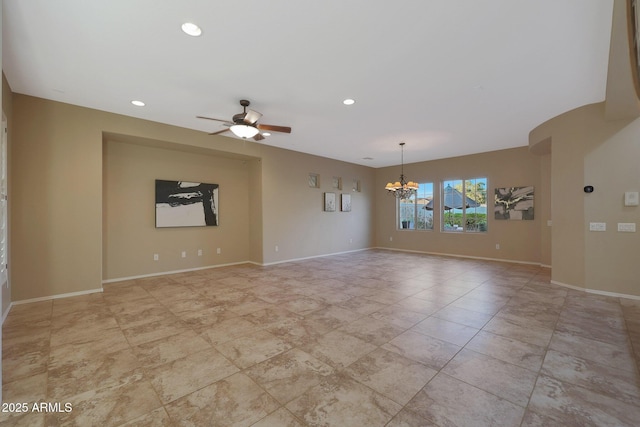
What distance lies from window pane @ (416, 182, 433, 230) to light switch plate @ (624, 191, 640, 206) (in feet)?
15.6

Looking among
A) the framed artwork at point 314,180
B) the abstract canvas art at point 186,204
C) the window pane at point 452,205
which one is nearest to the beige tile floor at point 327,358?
the abstract canvas art at point 186,204

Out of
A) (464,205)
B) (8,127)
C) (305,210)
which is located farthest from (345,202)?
(8,127)

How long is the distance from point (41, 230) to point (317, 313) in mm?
4279

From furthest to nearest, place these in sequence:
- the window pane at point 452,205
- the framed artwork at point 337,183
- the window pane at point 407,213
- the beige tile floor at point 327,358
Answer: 1. the window pane at point 407,213
2. the framed artwork at point 337,183
3. the window pane at point 452,205
4. the beige tile floor at point 327,358

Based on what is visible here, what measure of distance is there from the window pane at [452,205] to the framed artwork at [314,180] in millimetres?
3876

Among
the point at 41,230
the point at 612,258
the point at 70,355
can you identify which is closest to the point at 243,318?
the point at 70,355

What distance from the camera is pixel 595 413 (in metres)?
1.80

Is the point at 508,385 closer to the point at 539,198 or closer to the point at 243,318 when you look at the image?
the point at 243,318

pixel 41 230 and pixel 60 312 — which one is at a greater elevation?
pixel 41 230

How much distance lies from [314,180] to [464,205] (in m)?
4.50

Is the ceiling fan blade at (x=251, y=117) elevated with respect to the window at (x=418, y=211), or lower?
elevated

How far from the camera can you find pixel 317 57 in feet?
9.97

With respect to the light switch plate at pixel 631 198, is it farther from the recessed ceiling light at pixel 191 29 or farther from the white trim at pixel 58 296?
the white trim at pixel 58 296

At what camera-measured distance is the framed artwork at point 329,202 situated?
329 inches
